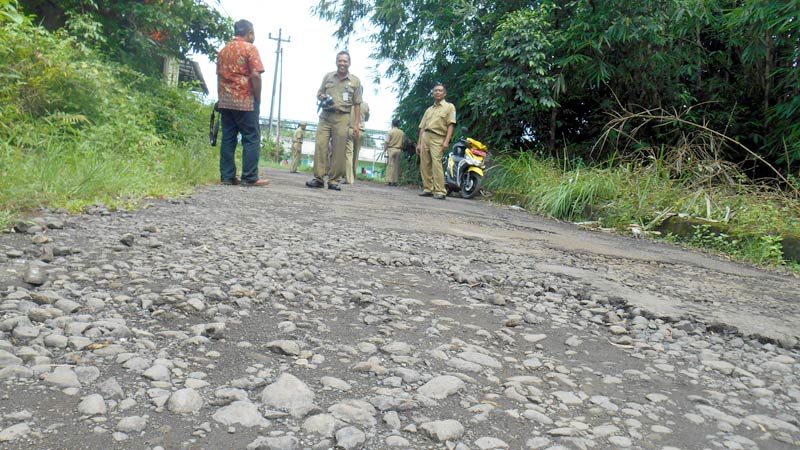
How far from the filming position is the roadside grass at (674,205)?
567 centimetres

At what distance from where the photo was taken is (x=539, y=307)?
274 cm

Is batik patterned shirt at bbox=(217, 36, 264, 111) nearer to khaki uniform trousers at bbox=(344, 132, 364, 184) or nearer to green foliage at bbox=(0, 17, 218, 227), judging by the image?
green foliage at bbox=(0, 17, 218, 227)

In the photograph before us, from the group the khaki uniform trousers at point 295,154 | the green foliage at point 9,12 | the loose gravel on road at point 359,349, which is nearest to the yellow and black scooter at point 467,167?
the loose gravel on road at point 359,349

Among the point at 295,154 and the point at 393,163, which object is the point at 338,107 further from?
the point at 295,154

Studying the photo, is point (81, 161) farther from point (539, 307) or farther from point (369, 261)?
point (539, 307)

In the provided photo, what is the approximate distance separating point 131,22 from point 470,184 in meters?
6.77

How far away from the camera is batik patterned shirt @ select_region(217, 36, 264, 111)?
23.2 feet

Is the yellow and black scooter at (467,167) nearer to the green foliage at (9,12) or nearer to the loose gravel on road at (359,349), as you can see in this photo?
the loose gravel on road at (359,349)

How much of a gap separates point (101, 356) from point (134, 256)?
49.5 inches

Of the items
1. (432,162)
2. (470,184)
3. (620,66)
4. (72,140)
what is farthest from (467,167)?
(72,140)

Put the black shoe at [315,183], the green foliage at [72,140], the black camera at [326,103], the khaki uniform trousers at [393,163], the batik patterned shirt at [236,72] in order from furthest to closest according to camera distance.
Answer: the khaki uniform trousers at [393,163]
the black shoe at [315,183]
the black camera at [326,103]
the batik patterned shirt at [236,72]
the green foliage at [72,140]

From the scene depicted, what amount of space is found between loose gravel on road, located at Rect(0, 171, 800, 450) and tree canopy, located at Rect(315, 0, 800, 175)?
22.4ft

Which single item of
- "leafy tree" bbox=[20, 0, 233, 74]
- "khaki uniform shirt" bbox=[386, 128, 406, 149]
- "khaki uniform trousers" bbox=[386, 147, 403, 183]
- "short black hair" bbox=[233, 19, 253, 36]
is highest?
"leafy tree" bbox=[20, 0, 233, 74]

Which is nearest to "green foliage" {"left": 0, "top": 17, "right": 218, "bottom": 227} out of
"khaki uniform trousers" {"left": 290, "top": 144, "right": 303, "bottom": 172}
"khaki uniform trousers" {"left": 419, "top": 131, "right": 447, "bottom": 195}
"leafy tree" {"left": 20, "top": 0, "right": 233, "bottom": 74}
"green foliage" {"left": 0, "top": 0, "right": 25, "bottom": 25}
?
"green foliage" {"left": 0, "top": 0, "right": 25, "bottom": 25}
